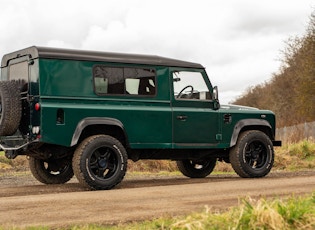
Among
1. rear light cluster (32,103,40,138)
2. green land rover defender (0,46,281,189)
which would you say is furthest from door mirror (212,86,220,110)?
rear light cluster (32,103,40,138)

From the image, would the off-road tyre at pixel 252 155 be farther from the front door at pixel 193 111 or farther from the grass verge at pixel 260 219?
the grass verge at pixel 260 219

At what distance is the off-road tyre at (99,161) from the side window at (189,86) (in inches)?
65.6

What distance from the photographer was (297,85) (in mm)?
38750

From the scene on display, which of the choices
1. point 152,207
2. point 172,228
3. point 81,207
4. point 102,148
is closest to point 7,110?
point 102,148

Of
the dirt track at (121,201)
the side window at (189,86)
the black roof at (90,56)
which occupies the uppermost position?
the black roof at (90,56)

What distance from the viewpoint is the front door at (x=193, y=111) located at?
31.6ft

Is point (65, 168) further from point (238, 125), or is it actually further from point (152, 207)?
point (152, 207)

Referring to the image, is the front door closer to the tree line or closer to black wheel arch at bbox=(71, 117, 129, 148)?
black wheel arch at bbox=(71, 117, 129, 148)

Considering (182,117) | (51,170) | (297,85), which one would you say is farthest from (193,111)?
(297,85)

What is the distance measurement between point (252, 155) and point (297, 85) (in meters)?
29.4

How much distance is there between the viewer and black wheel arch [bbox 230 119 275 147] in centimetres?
1030

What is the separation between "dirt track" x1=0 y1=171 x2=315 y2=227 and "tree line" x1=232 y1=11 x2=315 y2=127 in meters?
28.2

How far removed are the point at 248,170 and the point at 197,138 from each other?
1.21 meters

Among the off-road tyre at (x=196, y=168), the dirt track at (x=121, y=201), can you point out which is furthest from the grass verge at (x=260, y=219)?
the off-road tyre at (x=196, y=168)
